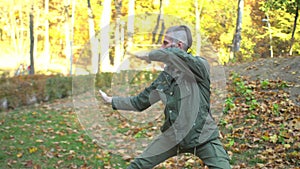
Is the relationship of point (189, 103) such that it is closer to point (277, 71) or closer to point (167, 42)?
point (167, 42)

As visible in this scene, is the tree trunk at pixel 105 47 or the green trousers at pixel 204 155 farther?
the tree trunk at pixel 105 47

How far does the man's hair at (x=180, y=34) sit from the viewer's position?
297cm

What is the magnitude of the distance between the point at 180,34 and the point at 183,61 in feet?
0.80

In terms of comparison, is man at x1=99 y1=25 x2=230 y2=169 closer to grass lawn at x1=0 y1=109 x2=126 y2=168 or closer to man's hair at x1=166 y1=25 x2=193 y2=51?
man's hair at x1=166 y1=25 x2=193 y2=51

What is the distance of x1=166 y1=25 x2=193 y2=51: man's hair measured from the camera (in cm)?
297

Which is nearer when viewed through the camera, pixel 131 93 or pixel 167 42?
pixel 167 42

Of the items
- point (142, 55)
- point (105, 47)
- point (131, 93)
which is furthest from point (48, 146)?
point (142, 55)

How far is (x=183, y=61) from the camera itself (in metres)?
2.87

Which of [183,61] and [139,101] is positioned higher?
[183,61]

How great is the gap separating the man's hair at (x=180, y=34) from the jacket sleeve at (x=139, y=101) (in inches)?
19.3

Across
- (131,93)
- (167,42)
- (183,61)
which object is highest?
(167,42)

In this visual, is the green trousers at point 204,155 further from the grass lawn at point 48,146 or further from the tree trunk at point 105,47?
the grass lawn at point 48,146

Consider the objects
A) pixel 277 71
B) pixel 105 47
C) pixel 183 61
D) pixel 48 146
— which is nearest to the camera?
pixel 183 61

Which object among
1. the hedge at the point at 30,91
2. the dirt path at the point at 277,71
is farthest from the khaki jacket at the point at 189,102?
the hedge at the point at 30,91
